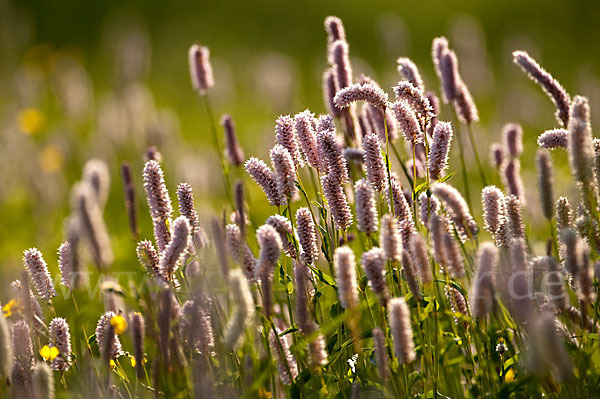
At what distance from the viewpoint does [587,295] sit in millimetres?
1690

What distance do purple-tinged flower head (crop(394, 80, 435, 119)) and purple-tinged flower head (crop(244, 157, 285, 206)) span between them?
16.3 inches

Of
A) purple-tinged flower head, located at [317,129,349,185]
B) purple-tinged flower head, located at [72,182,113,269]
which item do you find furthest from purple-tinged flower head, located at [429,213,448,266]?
purple-tinged flower head, located at [72,182,113,269]

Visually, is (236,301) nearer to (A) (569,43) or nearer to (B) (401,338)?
(B) (401,338)

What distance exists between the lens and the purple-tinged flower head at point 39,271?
6.97ft

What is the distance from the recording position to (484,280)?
1661mm

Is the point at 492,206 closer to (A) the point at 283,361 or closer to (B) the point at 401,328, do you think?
(B) the point at 401,328

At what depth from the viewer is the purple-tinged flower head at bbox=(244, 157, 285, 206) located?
2.11 meters

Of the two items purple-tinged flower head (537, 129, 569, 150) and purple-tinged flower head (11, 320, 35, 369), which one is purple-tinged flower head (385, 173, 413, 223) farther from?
purple-tinged flower head (11, 320, 35, 369)

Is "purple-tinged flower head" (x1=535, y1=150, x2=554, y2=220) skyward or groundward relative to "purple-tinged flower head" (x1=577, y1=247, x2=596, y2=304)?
skyward

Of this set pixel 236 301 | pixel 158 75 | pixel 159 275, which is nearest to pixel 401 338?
pixel 236 301

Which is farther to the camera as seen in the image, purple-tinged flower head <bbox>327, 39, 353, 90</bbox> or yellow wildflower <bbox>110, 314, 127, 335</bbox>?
purple-tinged flower head <bbox>327, 39, 353, 90</bbox>

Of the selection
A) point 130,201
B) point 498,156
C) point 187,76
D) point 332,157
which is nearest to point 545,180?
point 332,157

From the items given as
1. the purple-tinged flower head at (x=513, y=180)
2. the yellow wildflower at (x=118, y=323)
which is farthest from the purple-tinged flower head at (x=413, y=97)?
the yellow wildflower at (x=118, y=323)

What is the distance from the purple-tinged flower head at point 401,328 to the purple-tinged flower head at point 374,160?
17.9 inches
